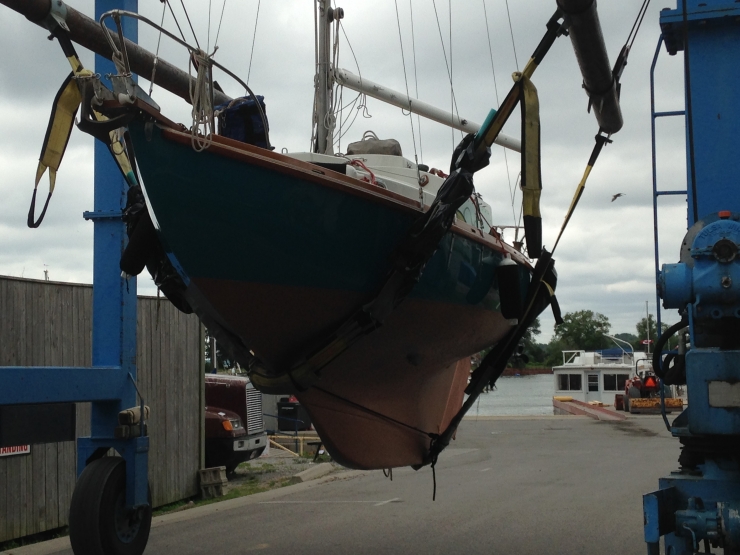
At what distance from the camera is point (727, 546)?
3.95m

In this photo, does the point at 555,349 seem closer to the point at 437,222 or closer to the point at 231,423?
the point at 231,423

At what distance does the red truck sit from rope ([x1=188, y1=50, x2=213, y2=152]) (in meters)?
8.33

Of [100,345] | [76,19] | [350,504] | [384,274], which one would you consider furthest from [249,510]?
[76,19]

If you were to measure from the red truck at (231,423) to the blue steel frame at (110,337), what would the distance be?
19.6 feet

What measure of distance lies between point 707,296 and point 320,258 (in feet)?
6.98

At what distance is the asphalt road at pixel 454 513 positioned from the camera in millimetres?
7449

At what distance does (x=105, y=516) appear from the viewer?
558 centimetres

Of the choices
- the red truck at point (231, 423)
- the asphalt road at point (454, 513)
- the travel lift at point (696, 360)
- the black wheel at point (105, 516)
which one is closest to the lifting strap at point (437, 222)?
the travel lift at point (696, 360)

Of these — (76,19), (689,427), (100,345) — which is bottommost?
(689,427)

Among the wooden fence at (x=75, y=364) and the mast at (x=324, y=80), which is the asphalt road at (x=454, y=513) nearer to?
A: the wooden fence at (x=75, y=364)

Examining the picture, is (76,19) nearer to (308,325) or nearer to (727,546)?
(308,325)

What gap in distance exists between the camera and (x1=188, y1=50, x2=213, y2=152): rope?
422 cm

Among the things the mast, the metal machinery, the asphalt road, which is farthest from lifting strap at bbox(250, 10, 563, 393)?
the mast

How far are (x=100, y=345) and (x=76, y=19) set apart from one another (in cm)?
233
